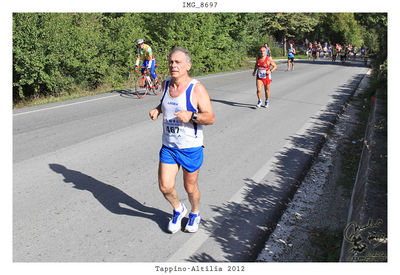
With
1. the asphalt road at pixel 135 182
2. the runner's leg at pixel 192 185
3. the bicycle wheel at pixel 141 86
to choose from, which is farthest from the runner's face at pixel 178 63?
the bicycle wheel at pixel 141 86

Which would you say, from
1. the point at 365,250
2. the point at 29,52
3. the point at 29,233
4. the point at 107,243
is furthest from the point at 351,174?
the point at 29,52

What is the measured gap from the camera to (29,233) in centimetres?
390

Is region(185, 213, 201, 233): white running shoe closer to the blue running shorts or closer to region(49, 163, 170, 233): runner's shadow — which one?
region(49, 163, 170, 233): runner's shadow

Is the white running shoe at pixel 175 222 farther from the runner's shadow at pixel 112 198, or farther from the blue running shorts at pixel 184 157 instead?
the blue running shorts at pixel 184 157

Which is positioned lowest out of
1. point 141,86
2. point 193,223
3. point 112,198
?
point 193,223

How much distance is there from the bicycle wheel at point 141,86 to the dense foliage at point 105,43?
214 cm

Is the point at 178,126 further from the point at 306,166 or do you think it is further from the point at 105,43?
the point at 105,43

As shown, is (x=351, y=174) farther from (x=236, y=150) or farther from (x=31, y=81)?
(x=31, y=81)

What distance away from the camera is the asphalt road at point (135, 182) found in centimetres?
370

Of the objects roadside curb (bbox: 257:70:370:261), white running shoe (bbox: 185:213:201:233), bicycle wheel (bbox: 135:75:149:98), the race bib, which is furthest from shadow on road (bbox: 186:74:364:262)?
bicycle wheel (bbox: 135:75:149:98)

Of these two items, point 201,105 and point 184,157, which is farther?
point 184,157

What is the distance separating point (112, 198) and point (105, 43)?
36.5ft

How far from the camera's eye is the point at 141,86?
12672mm

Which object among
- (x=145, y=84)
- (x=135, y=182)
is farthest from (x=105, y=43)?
(x=135, y=182)
